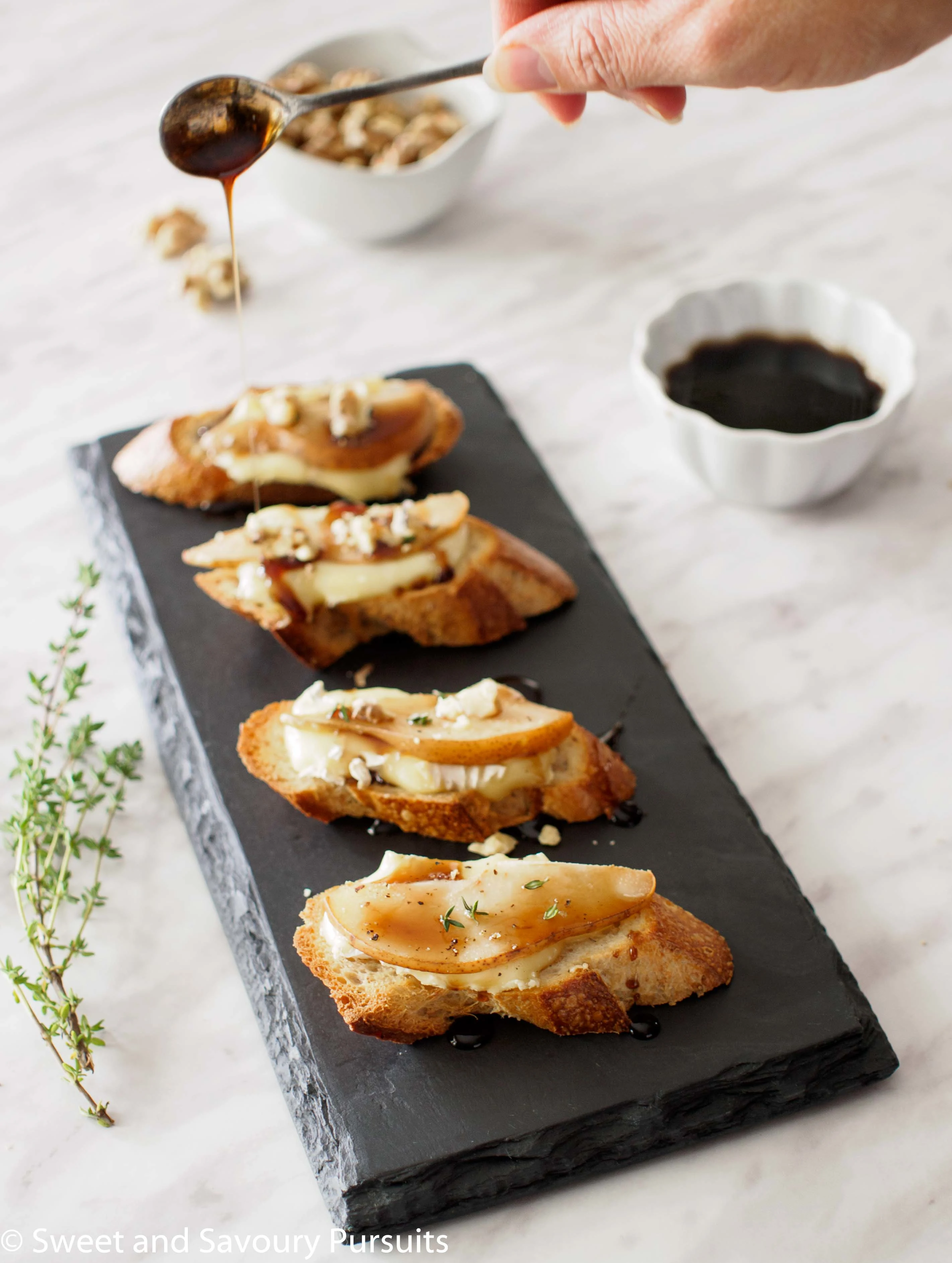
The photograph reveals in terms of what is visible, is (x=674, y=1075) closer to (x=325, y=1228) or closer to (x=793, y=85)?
(x=325, y=1228)

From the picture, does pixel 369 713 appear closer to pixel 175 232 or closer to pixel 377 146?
pixel 377 146

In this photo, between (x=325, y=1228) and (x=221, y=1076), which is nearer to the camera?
(x=325, y=1228)

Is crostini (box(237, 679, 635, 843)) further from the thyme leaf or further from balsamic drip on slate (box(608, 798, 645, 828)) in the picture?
the thyme leaf

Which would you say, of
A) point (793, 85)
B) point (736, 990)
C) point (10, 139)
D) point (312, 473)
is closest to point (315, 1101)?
point (736, 990)

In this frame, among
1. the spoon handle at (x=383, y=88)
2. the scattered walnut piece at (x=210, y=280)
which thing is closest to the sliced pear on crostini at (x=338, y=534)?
the spoon handle at (x=383, y=88)

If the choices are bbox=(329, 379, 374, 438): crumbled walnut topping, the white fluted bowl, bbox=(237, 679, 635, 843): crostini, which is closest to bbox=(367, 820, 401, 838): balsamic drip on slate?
bbox=(237, 679, 635, 843): crostini

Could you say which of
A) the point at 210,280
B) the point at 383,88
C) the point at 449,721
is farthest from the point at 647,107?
the point at 210,280

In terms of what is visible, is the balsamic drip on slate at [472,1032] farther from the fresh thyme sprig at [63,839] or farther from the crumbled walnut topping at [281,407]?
the crumbled walnut topping at [281,407]
